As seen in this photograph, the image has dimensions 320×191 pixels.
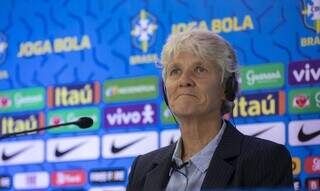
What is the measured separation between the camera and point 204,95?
1.72m

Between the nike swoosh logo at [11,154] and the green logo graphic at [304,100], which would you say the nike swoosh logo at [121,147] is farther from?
the green logo graphic at [304,100]

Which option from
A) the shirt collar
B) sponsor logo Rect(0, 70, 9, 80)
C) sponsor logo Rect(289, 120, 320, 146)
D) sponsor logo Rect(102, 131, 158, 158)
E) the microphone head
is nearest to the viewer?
the shirt collar

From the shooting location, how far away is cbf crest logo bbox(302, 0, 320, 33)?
3297 mm

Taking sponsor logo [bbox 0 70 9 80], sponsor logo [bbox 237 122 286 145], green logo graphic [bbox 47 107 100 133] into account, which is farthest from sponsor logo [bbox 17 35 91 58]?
sponsor logo [bbox 237 122 286 145]

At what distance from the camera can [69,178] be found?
12.3ft

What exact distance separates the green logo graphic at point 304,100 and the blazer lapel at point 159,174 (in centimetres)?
159

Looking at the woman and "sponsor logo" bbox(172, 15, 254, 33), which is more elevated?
"sponsor logo" bbox(172, 15, 254, 33)

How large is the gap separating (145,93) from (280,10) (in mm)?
848

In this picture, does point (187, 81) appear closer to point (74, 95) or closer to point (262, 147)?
point (262, 147)

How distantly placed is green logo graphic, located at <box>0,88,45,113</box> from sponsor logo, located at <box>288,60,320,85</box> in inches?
58.1

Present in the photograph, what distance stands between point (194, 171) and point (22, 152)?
2.37 meters

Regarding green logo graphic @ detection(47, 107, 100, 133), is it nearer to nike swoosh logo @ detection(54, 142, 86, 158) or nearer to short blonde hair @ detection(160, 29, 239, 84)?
nike swoosh logo @ detection(54, 142, 86, 158)

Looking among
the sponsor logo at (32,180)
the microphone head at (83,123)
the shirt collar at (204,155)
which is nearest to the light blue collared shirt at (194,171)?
the shirt collar at (204,155)

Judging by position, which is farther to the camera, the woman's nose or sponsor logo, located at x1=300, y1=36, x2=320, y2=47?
sponsor logo, located at x1=300, y1=36, x2=320, y2=47
